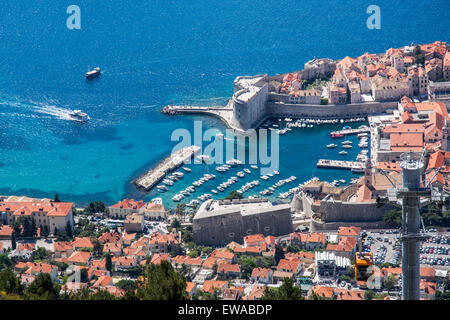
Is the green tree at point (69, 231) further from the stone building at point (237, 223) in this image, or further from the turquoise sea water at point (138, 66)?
the stone building at point (237, 223)

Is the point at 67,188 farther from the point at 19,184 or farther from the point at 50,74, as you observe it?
the point at 50,74

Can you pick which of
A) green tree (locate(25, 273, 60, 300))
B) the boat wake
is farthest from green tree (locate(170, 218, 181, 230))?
the boat wake

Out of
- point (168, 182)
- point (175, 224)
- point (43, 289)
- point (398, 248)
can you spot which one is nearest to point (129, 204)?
point (175, 224)

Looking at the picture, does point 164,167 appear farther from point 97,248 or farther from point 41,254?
point 41,254

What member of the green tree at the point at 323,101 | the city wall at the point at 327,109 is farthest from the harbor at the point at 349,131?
the green tree at the point at 323,101
